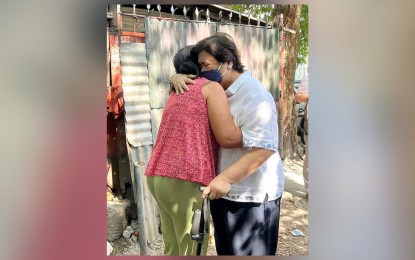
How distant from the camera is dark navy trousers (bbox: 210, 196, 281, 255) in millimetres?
1902

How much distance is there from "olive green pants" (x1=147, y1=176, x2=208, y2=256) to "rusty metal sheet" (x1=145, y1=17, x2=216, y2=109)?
0.41 m

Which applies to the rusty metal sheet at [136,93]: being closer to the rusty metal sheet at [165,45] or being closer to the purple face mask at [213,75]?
the rusty metal sheet at [165,45]

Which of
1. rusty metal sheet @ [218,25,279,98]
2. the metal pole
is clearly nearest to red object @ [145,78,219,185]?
the metal pole

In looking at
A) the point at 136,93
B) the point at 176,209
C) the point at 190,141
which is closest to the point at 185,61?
the point at 136,93

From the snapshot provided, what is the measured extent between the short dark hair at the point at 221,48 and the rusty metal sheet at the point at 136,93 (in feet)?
0.93

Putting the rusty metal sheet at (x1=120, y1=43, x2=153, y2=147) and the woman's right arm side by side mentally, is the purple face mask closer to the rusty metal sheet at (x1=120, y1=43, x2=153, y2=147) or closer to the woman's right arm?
the woman's right arm

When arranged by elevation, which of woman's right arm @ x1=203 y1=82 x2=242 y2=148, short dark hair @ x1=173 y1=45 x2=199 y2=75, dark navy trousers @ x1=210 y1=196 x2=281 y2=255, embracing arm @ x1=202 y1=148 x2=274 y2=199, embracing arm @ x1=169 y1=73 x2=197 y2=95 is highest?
short dark hair @ x1=173 y1=45 x2=199 y2=75

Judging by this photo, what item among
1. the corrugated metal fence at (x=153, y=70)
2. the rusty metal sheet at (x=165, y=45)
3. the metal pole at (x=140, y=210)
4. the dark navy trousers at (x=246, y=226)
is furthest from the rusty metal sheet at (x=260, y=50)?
the metal pole at (x=140, y=210)

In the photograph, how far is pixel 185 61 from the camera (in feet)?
6.19

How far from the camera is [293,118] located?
193cm

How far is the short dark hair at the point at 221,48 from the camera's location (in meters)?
1.89

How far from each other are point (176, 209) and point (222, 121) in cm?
51
